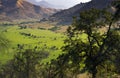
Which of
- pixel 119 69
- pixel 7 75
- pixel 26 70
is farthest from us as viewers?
pixel 7 75

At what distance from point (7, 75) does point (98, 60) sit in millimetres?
86355

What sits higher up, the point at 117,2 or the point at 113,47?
the point at 117,2

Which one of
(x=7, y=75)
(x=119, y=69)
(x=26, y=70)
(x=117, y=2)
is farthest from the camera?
(x=7, y=75)

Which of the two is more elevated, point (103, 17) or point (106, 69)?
point (103, 17)

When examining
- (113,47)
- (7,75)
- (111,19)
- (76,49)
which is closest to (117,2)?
(111,19)

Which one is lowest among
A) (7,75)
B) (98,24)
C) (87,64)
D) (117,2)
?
(7,75)

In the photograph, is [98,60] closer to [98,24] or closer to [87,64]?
[87,64]

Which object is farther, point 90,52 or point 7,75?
point 7,75

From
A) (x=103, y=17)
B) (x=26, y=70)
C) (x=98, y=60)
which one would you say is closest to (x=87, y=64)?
(x=98, y=60)

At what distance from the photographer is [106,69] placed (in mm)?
47844

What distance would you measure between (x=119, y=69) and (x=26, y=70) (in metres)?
53.6

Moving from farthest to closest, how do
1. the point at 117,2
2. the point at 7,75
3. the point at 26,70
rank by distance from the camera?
the point at 7,75, the point at 26,70, the point at 117,2

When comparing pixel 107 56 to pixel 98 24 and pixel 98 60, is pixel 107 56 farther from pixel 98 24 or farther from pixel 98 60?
pixel 98 24

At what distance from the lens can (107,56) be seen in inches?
1813
